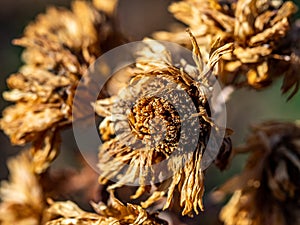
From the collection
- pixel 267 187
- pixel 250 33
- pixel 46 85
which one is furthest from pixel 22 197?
pixel 250 33

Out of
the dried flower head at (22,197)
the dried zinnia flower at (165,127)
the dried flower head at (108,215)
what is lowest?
the dried flower head at (22,197)

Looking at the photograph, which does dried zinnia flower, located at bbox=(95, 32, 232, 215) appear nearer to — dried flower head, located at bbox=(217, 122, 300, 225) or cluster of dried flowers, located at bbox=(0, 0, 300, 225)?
cluster of dried flowers, located at bbox=(0, 0, 300, 225)

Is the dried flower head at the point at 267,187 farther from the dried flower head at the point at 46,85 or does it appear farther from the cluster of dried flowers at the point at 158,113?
the dried flower head at the point at 46,85

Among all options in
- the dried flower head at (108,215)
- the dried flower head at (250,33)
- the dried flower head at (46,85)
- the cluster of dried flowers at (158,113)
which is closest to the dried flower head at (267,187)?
the cluster of dried flowers at (158,113)

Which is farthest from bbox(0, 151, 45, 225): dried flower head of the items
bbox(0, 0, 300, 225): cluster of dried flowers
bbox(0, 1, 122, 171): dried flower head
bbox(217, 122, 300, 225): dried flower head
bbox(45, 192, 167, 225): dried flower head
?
bbox(217, 122, 300, 225): dried flower head

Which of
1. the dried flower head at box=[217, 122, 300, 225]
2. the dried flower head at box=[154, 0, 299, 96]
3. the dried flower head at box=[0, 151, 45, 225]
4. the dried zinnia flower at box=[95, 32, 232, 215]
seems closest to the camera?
the dried zinnia flower at box=[95, 32, 232, 215]

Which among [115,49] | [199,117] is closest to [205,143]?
[199,117]

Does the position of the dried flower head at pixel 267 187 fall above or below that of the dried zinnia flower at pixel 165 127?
below

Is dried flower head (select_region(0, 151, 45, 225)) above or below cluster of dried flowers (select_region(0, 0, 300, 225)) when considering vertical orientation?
below

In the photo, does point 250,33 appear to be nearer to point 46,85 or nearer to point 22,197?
point 46,85
